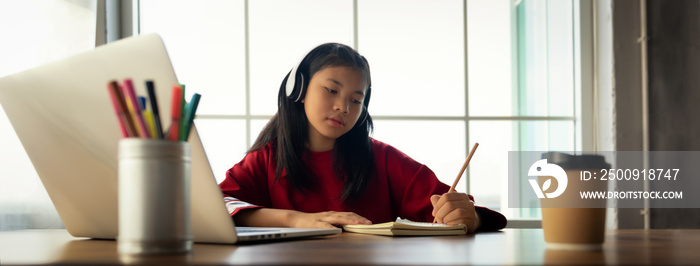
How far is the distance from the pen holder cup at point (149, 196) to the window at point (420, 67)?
2091 mm

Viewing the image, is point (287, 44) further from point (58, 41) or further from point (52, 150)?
point (52, 150)

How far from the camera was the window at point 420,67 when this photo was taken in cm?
269

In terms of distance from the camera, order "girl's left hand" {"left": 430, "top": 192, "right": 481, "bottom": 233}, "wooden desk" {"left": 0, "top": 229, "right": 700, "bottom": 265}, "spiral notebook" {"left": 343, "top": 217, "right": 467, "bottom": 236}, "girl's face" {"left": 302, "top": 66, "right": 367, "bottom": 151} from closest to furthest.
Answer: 1. "wooden desk" {"left": 0, "top": 229, "right": 700, "bottom": 265}
2. "spiral notebook" {"left": 343, "top": 217, "right": 467, "bottom": 236}
3. "girl's left hand" {"left": 430, "top": 192, "right": 481, "bottom": 233}
4. "girl's face" {"left": 302, "top": 66, "right": 367, "bottom": 151}

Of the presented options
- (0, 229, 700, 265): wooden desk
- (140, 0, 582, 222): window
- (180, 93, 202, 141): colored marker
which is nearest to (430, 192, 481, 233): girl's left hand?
(0, 229, 700, 265): wooden desk

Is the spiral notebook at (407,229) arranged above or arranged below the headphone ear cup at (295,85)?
below

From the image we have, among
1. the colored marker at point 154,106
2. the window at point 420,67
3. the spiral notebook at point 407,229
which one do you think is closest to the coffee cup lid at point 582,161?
the spiral notebook at point 407,229

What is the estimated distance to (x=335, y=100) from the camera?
4.95 ft

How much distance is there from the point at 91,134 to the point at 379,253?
0.43 m

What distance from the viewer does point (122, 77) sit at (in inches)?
28.4

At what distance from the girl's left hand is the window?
1641 mm

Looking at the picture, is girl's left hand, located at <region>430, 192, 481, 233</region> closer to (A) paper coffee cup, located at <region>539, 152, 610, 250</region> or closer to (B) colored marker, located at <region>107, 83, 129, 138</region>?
(A) paper coffee cup, located at <region>539, 152, 610, 250</region>

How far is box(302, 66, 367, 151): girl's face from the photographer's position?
4.91ft

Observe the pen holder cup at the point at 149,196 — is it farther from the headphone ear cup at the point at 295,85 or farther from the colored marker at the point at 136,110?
the headphone ear cup at the point at 295,85

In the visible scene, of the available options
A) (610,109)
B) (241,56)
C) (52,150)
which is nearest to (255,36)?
(241,56)
